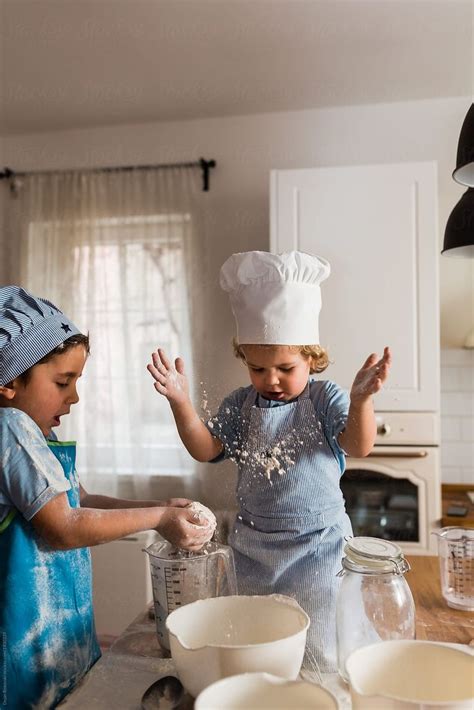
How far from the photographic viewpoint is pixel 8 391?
2.29ft

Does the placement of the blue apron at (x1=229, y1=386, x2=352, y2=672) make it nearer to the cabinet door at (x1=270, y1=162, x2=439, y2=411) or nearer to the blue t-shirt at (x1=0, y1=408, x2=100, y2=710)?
the blue t-shirt at (x1=0, y1=408, x2=100, y2=710)

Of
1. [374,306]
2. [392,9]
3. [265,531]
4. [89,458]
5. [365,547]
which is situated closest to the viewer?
[365,547]

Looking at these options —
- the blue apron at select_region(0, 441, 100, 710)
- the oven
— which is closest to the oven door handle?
the oven

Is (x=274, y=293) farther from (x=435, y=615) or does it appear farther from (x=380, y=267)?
(x=380, y=267)

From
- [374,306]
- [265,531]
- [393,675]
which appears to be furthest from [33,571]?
[374,306]

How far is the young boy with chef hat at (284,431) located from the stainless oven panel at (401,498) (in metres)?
0.78

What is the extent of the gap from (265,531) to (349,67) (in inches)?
53.7

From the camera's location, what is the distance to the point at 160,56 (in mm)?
1598

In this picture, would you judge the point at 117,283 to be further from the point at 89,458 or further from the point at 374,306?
the point at 374,306

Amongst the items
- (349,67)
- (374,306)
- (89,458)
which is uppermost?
(349,67)

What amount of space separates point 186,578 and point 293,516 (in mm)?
170

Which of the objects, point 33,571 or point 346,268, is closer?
point 33,571

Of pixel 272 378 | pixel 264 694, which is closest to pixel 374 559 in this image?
pixel 264 694

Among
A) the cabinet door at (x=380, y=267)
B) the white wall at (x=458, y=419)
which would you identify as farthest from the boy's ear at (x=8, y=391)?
the white wall at (x=458, y=419)
